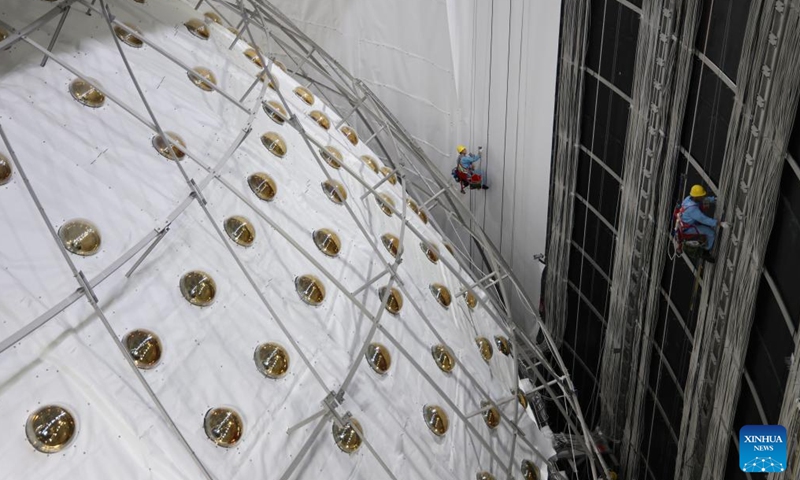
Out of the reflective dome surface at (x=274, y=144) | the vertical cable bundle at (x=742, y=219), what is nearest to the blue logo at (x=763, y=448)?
the vertical cable bundle at (x=742, y=219)

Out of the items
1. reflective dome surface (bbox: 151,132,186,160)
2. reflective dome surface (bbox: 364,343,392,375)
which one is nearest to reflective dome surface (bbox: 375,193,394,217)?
reflective dome surface (bbox: 364,343,392,375)

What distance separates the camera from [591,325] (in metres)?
14.9

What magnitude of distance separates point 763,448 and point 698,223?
270cm

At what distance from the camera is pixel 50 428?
21.6ft

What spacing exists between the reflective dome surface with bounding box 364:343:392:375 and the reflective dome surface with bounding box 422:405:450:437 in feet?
2.51

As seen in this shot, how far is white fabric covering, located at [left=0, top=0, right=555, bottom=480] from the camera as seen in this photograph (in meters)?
6.92

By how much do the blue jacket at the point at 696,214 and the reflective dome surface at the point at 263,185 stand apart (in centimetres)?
503

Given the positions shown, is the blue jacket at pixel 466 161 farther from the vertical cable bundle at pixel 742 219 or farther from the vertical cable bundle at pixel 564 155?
the vertical cable bundle at pixel 742 219

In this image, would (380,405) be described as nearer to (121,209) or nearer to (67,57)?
(121,209)

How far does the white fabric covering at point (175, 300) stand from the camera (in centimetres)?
692

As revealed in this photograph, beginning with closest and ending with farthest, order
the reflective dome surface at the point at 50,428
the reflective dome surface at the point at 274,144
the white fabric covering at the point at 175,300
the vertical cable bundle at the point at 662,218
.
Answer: the reflective dome surface at the point at 50,428, the white fabric covering at the point at 175,300, the vertical cable bundle at the point at 662,218, the reflective dome surface at the point at 274,144

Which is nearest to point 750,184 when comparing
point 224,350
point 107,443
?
point 224,350

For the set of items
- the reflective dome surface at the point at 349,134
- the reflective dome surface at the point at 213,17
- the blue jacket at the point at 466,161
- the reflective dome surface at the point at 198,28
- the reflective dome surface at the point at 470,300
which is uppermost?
the reflective dome surface at the point at 213,17

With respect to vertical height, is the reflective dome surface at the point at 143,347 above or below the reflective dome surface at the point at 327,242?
below
